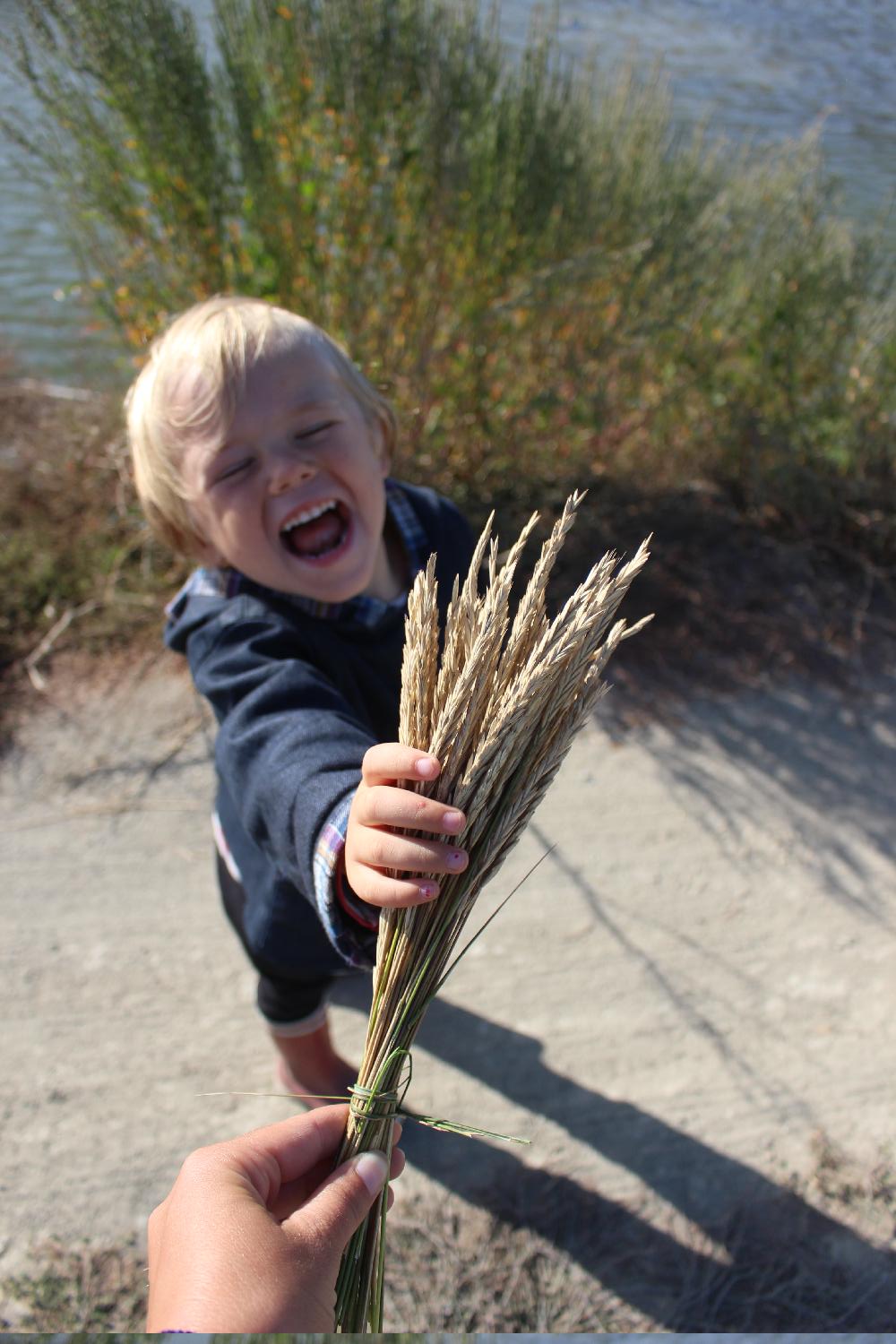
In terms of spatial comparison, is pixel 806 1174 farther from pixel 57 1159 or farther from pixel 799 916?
pixel 57 1159

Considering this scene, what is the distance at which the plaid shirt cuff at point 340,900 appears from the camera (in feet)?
4.23

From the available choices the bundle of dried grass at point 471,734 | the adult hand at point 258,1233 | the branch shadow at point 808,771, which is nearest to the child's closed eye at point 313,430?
the bundle of dried grass at point 471,734

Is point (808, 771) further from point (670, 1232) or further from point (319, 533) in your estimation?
point (319, 533)

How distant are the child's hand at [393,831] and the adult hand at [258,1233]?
0.33 metres

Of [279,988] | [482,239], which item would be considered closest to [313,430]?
[279,988]

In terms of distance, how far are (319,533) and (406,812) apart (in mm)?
812

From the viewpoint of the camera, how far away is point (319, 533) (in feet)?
5.80

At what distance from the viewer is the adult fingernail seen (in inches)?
45.7

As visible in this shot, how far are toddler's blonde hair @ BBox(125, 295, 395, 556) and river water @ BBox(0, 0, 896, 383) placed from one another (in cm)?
359

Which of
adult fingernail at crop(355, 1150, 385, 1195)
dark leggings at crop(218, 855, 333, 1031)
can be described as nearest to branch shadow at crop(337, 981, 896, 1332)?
dark leggings at crop(218, 855, 333, 1031)

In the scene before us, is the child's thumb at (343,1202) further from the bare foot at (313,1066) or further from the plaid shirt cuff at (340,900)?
the bare foot at (313,1066)

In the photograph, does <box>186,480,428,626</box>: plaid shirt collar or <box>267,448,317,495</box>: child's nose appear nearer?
<box>267,448,317,495</box>: child's nose

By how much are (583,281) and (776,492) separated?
119 centimetres

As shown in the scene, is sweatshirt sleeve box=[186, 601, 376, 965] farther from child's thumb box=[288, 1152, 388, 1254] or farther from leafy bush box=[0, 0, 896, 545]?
leafy bush box=[0, 0, 896, 545]
